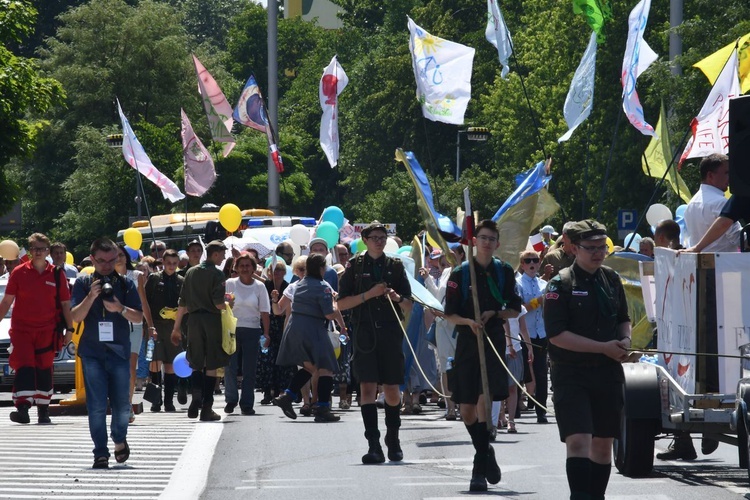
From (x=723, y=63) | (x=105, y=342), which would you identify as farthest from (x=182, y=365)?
(x=723, y=63)

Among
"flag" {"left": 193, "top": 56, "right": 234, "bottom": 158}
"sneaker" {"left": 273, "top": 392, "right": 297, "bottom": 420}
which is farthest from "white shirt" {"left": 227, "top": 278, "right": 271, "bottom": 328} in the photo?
"flag" {"left": 193, "top": 56, "right": 234, "bottom": 158}

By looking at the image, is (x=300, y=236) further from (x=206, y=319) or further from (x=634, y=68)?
(x=206, y=319)

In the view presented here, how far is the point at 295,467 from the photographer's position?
12328 mm

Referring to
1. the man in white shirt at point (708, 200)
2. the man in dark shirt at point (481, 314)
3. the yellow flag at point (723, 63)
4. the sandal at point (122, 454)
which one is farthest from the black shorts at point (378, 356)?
the yellow flag at point (723, 63)

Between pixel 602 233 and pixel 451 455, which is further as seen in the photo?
pixel 451 455

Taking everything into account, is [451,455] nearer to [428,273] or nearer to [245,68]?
[428,273]

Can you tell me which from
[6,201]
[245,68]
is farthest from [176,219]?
[245,68]

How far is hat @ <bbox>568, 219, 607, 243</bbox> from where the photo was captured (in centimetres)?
890

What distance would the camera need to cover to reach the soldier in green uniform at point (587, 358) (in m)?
8.84

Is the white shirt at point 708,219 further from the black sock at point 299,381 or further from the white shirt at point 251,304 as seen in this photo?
the white shirt at point 251,304

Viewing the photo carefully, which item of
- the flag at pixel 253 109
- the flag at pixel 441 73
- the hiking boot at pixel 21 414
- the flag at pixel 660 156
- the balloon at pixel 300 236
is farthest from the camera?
the flag at pixel 253 109

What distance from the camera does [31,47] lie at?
82.2 meters

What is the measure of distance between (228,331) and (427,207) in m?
4.08

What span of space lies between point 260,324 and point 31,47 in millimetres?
66887
